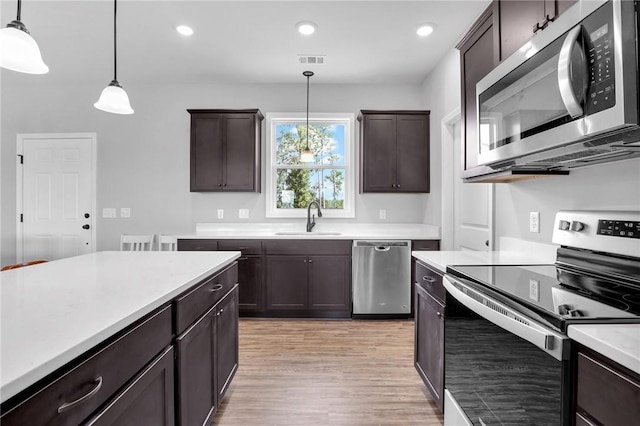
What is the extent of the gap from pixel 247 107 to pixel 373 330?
3.10 metres

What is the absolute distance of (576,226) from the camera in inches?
55.3

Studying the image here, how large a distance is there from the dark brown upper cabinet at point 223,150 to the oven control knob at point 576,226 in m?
3.10

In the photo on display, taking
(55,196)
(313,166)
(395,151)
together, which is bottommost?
(55,196)

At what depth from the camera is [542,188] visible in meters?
1.86

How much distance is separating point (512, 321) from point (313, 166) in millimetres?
3415

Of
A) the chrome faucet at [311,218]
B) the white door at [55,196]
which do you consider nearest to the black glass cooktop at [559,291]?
the chrome faucet at [311,218]

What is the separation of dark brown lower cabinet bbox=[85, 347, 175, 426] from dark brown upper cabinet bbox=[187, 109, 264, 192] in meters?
2.83

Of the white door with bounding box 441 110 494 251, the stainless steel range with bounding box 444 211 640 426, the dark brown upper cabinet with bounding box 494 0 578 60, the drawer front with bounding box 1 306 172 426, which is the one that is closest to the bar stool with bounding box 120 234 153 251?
the drawer front with bounding box 1 306 172 426

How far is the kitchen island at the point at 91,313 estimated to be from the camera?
0.63 m

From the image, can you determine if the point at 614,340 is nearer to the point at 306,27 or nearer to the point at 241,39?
the point at 306,27

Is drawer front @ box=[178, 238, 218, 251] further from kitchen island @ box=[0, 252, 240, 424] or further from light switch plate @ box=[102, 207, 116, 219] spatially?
kitchen island @ box=[0, 252, 240, 424]

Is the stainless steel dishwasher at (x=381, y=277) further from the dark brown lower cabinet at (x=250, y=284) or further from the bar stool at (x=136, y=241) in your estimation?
the bar stool at (x=136, y=241)

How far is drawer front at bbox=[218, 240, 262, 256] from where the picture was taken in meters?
3.47

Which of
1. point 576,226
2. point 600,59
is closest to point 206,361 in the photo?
point 576,226
